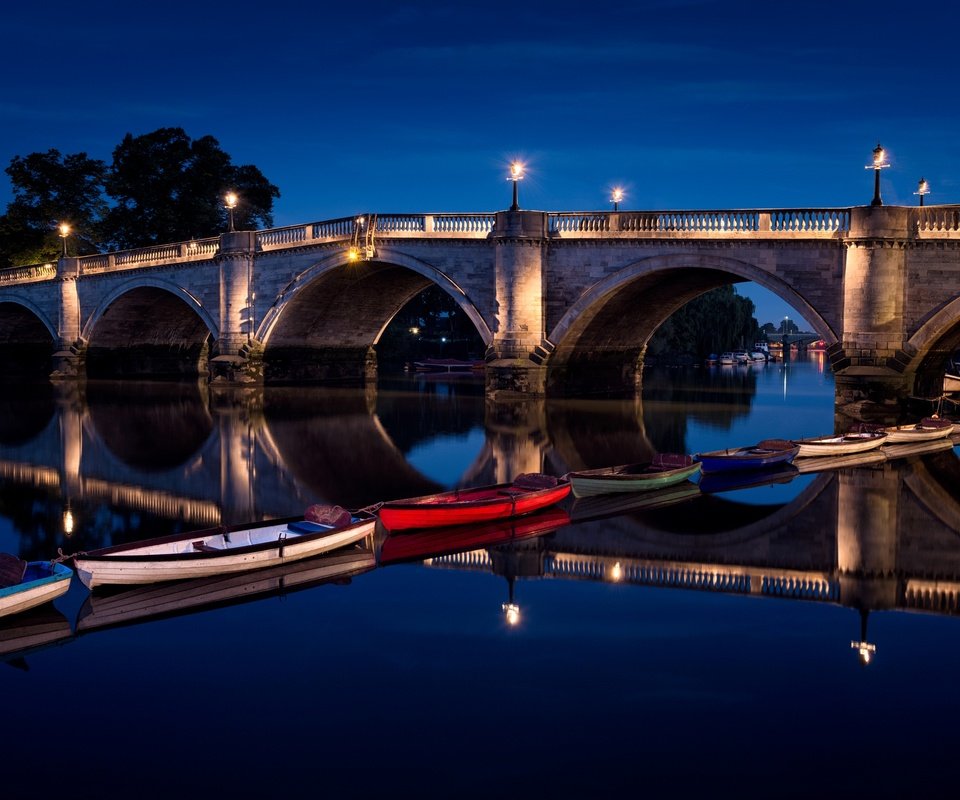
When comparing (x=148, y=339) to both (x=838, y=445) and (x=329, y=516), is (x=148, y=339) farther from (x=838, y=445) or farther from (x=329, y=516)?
(x=329, y=516)

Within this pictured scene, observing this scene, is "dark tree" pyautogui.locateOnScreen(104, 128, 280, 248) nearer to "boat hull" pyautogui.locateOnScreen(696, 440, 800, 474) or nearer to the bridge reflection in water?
the bridge reflection in water

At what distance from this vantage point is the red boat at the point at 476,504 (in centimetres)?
1310

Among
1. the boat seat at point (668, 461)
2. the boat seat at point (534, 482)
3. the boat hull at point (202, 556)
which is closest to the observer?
the boat hull at point (202, 556)

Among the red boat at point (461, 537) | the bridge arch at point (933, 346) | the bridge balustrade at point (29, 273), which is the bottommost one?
the red boat at point (461, 537)

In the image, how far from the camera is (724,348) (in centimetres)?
6819

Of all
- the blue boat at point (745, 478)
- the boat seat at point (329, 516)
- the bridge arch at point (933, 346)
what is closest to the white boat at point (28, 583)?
the boat seat at point (329, 516)

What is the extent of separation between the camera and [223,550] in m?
10.6

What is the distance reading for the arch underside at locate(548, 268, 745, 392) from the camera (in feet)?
101

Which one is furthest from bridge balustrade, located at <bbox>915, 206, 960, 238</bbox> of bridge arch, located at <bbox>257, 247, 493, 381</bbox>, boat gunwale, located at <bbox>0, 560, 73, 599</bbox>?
boat gunwale, located at <bbox>0, 560, 73, 599</bbox>

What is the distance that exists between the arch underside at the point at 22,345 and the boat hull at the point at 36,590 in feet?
174

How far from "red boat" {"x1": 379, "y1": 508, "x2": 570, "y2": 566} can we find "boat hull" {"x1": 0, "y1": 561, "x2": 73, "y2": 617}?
3594 millimetres

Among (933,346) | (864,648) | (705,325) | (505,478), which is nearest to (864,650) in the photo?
(864,648)

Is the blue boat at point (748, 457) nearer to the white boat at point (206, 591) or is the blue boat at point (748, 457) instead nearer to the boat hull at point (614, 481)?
the boat hull at point (614, 481)

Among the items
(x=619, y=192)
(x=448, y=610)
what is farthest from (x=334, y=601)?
(x=619, y=192)
